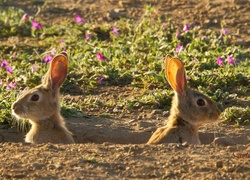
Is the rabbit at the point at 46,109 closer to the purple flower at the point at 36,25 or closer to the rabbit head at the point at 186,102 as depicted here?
the rabbit head at the point at 186,102

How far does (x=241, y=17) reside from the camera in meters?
13.0

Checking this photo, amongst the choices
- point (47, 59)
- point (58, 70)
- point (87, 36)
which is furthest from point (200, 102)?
point (87, 36)

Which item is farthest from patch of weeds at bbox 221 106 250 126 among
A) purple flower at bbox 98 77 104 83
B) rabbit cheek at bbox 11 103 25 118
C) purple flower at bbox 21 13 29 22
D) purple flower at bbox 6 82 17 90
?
purple flower at bbox 21 13 29 22

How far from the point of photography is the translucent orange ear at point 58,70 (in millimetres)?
9289

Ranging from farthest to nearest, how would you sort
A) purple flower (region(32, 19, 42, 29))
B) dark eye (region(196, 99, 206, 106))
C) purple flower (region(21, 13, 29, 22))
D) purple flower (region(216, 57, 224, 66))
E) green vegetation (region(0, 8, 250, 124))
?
purple flower (region(21, 13, 29, 22)), purple flower (region(32, 19, 42, 29)), purple flower (region(216, 57, 224, 66)), green vegetation (region(0, 8, 250, 124)), dark eye (region(196, 99, 206, 106))

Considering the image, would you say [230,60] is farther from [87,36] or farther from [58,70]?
[58,70]

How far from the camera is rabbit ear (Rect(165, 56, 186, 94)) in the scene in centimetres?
916

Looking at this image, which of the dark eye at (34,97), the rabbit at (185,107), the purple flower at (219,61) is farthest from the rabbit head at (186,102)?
the purple flower at (219,61)

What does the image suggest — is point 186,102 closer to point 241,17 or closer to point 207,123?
point 207,123

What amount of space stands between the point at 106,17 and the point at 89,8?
563 mm

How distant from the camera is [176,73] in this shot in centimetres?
919

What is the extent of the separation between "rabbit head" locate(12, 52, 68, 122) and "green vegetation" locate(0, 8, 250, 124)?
0.41 meters

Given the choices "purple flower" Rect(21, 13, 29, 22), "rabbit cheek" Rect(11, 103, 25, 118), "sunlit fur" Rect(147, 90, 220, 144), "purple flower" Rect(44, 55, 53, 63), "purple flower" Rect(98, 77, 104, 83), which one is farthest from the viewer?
"purple flower" Rect(21, 13, 29, 22)

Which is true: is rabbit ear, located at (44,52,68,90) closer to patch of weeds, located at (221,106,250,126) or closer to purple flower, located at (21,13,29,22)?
patch of weeds, located at (221,106,250,126)
